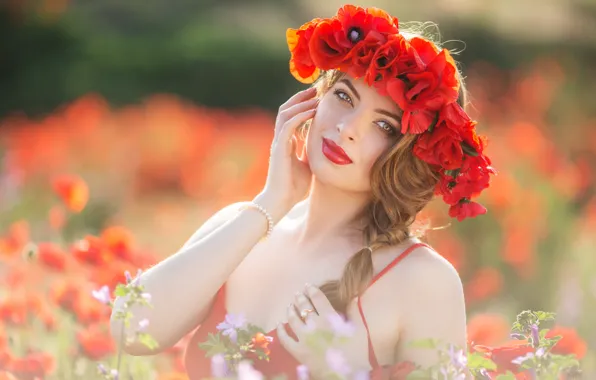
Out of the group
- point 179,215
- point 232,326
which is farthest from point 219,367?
point 179,215

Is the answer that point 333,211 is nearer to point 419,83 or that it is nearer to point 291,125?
point 291,125

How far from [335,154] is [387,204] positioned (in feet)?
0.70

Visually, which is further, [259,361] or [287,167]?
[287,167]

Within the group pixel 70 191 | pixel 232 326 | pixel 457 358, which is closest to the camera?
pixel 457 358

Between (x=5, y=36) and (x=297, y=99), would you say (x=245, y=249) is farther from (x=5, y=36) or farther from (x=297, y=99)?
(x=5, y=36)

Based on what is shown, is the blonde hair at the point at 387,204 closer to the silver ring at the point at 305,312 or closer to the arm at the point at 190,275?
the silver ring at the point at 305,312

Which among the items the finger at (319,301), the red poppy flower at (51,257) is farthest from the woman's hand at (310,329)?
the red poppy flower at (51,257)

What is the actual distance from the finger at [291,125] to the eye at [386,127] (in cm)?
22

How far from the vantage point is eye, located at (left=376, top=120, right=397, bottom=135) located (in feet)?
9.41

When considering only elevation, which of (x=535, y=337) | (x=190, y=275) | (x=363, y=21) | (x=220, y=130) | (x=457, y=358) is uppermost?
(x=220, y=130)

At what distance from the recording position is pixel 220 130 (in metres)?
9.48

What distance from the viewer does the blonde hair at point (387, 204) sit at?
2.83 meters

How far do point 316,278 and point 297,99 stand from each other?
1.82ft

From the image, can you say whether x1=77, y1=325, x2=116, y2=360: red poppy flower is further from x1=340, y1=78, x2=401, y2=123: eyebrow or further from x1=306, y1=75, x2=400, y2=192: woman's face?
x1=340, y1=78, x2=401, y2=123: eyebrow
